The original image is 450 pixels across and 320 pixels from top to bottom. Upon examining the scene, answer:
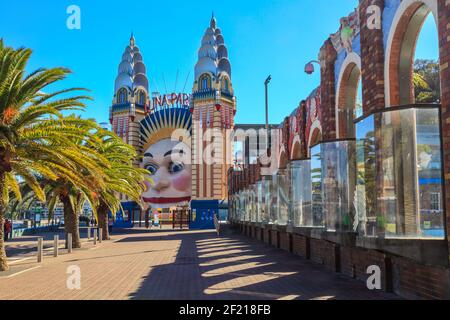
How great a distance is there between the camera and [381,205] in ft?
27.3

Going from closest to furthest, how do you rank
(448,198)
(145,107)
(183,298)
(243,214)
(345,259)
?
(448,198) < (183,298) < (345,259) < (243,214) < (145,107)

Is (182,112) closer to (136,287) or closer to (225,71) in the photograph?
(225,71)

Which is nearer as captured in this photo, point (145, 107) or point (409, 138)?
point (409, 138)

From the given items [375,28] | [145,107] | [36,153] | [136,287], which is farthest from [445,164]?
[145,107]

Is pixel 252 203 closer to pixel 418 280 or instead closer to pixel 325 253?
pixel 325 253

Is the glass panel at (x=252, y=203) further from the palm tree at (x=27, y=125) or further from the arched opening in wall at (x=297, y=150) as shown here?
the palm tree at (x=27, y=125)

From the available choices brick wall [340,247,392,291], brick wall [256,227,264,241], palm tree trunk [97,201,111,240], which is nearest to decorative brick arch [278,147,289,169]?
brick wall [256,227,264,241]

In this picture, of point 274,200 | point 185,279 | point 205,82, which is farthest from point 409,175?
point 205,82

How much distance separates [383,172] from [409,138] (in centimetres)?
73

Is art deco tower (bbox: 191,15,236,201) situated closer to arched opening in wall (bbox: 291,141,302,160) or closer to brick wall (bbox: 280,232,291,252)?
arched opening in wall (bbox: 291,141,302,160)

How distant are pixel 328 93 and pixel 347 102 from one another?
822 mm

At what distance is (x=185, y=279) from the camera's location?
40.9ft

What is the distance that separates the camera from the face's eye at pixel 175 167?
52.6 meters

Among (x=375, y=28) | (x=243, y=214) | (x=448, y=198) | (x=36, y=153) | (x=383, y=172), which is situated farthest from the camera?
(x=243, y=214)
